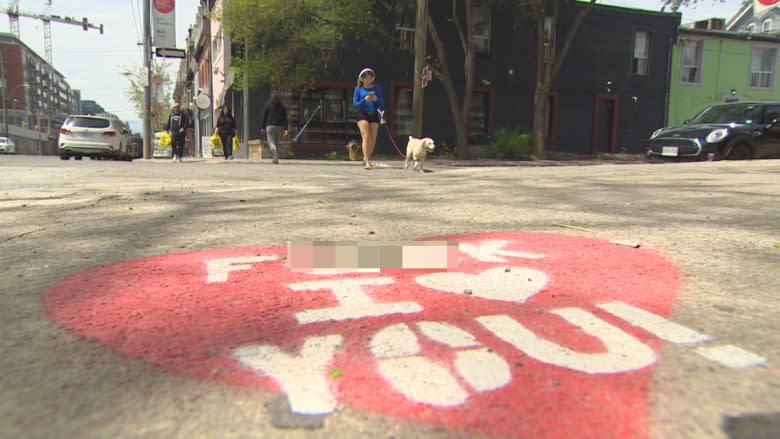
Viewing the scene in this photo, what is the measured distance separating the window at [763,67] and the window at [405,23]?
1868 cm

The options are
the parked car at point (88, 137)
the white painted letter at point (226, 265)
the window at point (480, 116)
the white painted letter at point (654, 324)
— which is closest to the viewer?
the white painted letter at point (654, 324)

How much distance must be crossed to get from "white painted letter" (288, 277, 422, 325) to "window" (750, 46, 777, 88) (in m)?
32.3

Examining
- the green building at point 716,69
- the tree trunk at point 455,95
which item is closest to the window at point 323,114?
the tree trunk at point 455,95

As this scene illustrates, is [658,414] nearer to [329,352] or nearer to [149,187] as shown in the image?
[329,352]

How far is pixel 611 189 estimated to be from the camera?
256 inches

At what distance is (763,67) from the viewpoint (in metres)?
28.2

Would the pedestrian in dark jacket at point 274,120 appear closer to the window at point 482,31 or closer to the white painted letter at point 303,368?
the window at point 482,31

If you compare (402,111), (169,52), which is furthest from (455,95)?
(169,52)

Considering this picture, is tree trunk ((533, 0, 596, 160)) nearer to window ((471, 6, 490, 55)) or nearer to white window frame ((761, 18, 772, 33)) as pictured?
window ((471, 6, 490, 55))

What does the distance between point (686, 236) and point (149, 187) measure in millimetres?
6064

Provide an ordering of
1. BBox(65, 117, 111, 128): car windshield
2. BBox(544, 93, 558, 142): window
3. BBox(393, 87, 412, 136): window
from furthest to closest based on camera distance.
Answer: BBox(544, 93, 558, 142): window
BBox(393, 87, 412, 136): window
BBox(65, 117, 111, 128): car windshield

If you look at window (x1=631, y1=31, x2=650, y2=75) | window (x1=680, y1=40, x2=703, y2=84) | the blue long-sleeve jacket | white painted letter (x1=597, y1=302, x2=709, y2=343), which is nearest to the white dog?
the blue long-sleeve jacket

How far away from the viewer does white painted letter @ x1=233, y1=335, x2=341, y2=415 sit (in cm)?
152

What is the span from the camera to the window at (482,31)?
22.2 m
